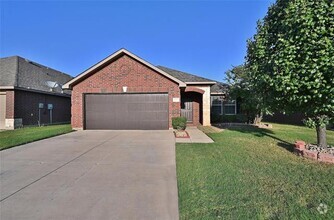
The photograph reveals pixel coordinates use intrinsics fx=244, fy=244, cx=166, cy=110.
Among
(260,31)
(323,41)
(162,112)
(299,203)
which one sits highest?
(260,31)

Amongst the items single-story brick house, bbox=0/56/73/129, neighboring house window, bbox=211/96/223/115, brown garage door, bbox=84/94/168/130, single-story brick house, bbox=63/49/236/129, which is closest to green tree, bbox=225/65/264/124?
neighboring house window, bbox=211/96/223/115

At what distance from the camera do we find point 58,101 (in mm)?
21750

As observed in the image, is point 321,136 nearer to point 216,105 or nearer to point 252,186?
point 252,186

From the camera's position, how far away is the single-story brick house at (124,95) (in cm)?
1555

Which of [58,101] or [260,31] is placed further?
[58,101]

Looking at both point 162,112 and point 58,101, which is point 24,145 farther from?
point 58,101

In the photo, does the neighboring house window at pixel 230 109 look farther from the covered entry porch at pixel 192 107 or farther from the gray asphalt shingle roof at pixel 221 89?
the covered entry porch at pixel 192 107

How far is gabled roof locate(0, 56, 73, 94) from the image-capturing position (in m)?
17.0

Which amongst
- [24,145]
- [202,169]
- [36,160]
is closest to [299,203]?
[202,169]

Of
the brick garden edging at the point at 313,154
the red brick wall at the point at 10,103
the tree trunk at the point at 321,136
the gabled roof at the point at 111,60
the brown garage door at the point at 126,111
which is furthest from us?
the red brick wall at the point at 10,103

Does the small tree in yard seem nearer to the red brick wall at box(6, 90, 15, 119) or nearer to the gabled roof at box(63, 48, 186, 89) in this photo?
the gabled roof at box(63, 48, 186, 89)

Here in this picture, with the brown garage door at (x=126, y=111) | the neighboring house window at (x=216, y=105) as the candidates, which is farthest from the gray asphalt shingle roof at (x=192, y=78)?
the brown garage door at (x=126, y=111)

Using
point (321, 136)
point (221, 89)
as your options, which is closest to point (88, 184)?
point (321, 136)

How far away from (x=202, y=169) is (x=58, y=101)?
63.1 ft
